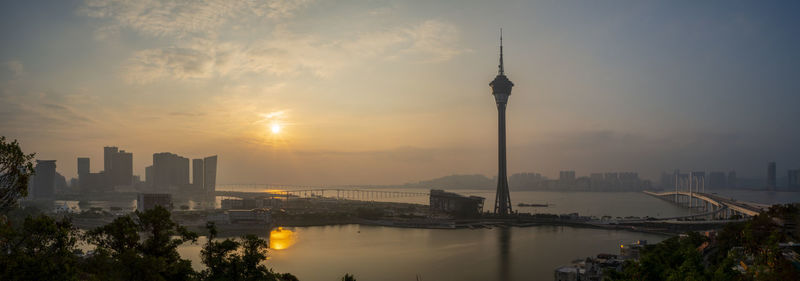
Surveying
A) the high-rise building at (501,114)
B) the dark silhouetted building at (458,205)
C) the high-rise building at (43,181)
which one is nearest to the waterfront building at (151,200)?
the dark silhouetted building at (458,205)

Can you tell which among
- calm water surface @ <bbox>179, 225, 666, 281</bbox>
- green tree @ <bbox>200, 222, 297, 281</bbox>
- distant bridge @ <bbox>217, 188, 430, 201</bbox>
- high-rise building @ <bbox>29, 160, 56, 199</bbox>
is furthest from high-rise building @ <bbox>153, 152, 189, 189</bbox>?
green tree @ <bbox>200, 222, 297, 281</bbox>

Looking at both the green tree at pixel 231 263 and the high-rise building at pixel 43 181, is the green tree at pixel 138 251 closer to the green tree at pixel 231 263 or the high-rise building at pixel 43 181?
the green tree at pixel 231 263

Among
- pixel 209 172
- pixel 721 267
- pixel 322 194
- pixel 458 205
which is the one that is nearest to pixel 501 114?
pixel 458 205

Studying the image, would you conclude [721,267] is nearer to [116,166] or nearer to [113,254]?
[113,254]

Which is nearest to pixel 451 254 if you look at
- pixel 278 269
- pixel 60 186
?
pixel 278 269

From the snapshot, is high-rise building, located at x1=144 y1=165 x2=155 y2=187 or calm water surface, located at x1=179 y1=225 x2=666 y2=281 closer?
calm water surface, located at x1=179 y1=225 x2=666 y2=281

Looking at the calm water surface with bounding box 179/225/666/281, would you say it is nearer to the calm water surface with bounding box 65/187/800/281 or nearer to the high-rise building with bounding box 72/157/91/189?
the calm water surface with bounding box 65/187/800/281
